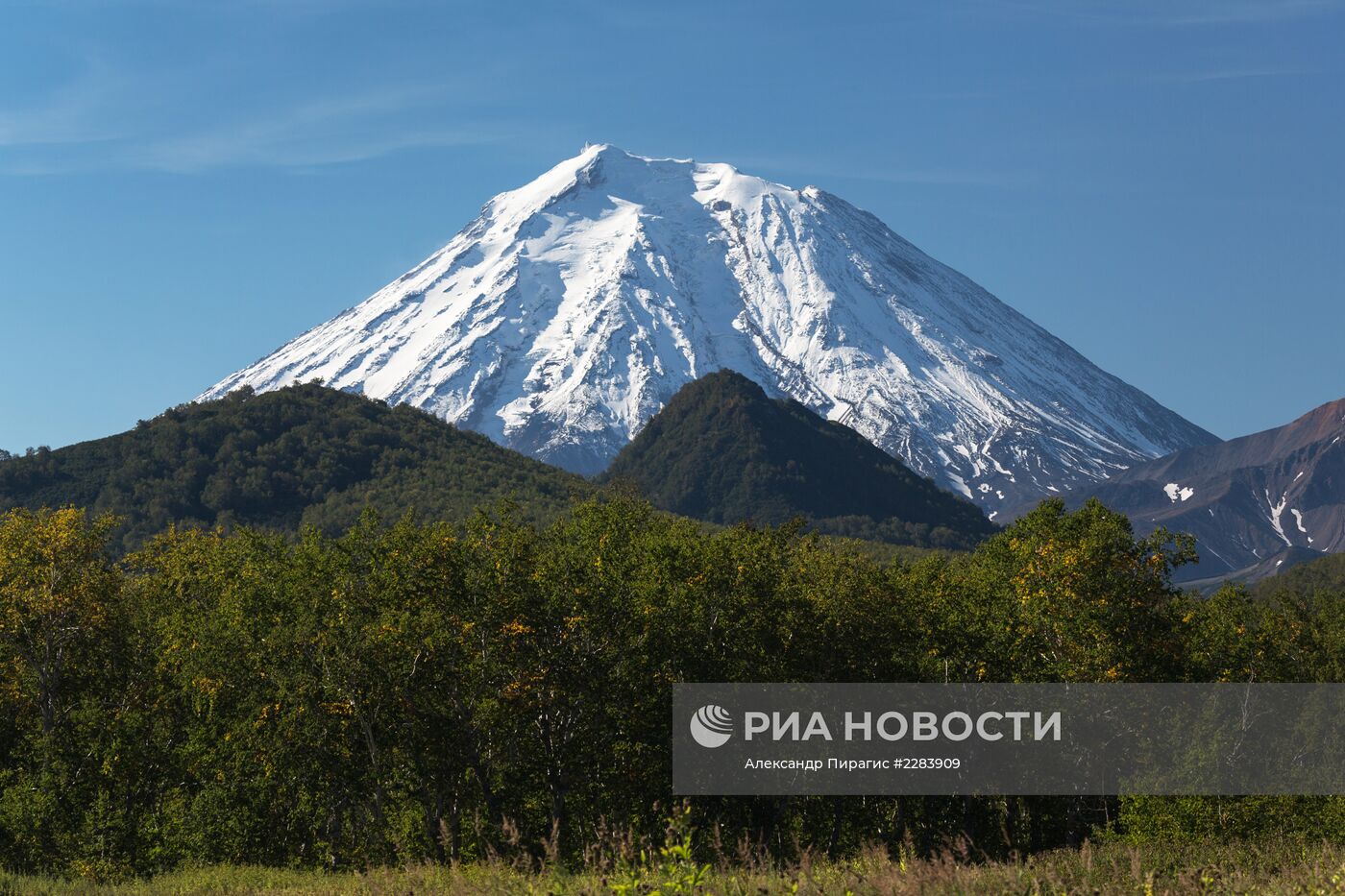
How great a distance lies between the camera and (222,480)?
191625mm

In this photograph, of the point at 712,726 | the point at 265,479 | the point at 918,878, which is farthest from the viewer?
the point at 265,479

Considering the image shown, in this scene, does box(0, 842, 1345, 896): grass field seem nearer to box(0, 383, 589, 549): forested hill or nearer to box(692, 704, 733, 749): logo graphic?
box(692, 704, 733, 749): logo graphic

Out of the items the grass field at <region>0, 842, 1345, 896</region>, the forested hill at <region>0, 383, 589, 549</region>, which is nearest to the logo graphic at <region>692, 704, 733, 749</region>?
the grass field at <region>0, 842, 1345, 896</region>

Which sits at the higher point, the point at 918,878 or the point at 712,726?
the point at 712,726

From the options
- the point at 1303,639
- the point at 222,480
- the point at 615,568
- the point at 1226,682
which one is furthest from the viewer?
the point at 222,480

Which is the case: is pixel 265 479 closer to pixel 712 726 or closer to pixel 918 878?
pixel 712 726

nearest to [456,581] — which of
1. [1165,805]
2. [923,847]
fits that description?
[923,847]

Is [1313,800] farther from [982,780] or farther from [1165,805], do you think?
[982,780]

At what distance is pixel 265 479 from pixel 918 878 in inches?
7434

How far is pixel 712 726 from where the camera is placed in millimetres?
35188

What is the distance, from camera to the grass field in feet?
47.2

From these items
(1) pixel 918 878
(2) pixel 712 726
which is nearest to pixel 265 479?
(2) pixel 712 726

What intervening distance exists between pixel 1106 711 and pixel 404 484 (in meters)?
146

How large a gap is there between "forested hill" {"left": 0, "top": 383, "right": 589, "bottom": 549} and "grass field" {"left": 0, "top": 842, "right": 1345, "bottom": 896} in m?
140
